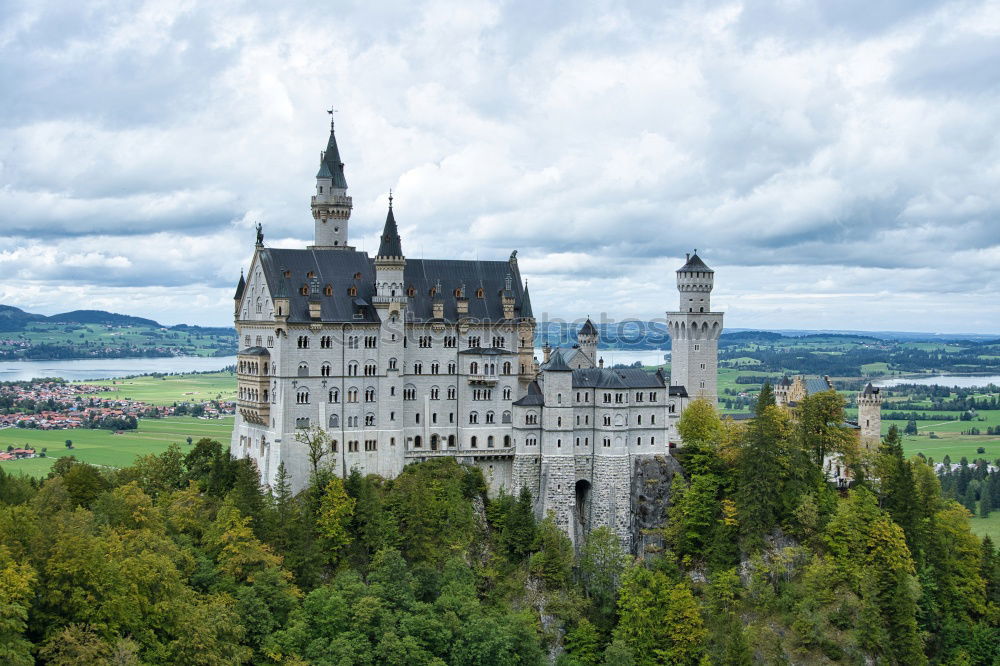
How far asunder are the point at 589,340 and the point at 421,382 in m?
18.2

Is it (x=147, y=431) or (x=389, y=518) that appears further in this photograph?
(x=147, y=431)

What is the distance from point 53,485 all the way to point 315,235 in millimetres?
34269

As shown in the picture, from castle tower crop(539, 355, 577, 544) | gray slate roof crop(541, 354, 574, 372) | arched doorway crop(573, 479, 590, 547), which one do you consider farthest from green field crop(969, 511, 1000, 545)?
gray slate roof crop(541, 354, 574, 372)

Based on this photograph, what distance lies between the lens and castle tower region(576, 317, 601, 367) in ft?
345

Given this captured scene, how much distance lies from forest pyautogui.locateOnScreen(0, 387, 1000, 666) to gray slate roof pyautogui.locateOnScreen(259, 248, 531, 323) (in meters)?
13.5

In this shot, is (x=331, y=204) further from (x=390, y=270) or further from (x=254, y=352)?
(x=254, y=352)

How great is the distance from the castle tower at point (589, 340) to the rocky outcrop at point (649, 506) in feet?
43.3

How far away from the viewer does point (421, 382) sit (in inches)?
3863

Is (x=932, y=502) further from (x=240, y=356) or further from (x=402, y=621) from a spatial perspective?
(x=240, y=356)

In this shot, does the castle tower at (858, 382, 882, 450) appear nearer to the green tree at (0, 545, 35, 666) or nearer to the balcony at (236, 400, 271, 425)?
the balcony at (236, 400, 271, 425)

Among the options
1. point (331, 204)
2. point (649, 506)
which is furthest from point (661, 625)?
point (331, 204)

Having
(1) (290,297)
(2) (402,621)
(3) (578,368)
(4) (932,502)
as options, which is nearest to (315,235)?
(1) (290,297)

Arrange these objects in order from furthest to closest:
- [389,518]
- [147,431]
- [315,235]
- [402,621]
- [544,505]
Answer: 1. [147,431]
2. [315,235]
3. [544,505]
4. [389,518]
5. [402,621]

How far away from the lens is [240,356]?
318 feet
